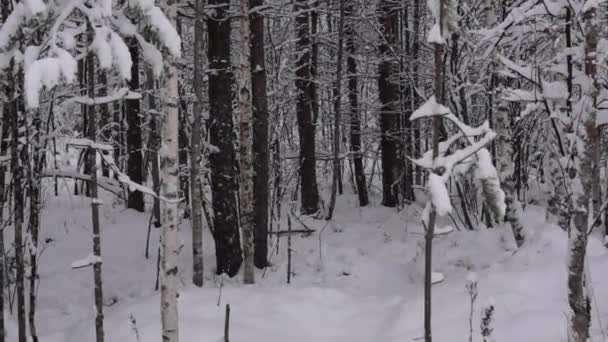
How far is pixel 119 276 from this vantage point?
9.98 m

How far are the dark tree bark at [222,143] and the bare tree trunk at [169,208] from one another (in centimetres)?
362

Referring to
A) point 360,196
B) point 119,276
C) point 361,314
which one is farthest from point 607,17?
point 360,196

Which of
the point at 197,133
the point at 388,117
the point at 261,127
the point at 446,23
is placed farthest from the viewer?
the point at 388,117

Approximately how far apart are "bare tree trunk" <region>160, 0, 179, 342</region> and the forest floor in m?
0.78

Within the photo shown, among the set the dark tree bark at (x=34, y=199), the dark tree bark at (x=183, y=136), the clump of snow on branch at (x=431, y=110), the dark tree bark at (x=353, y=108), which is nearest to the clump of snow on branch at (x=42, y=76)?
the clump of snow on branch at (x=431, y=110)

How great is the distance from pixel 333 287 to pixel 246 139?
2.85m

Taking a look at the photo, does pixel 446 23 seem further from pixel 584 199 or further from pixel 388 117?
pixel 388 117

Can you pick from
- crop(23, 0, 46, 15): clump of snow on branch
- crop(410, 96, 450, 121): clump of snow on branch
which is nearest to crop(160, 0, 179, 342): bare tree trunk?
crop(23, 0, 46, 15): clump of snow on branch

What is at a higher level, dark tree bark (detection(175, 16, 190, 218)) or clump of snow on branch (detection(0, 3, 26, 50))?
clump of snow on branch (detection(0, 3, 26, 50))

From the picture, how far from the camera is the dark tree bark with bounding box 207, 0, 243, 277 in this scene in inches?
370

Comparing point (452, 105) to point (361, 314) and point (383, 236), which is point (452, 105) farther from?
point (361, 314)

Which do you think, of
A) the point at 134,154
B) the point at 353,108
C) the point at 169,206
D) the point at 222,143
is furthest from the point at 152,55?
the point at 353,108

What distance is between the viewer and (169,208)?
561 centimetres

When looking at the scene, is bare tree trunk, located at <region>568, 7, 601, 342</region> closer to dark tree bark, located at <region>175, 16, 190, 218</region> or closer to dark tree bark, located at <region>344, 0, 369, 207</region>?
dark tree bark, located at <region>175, 16, 190, 218</region>
